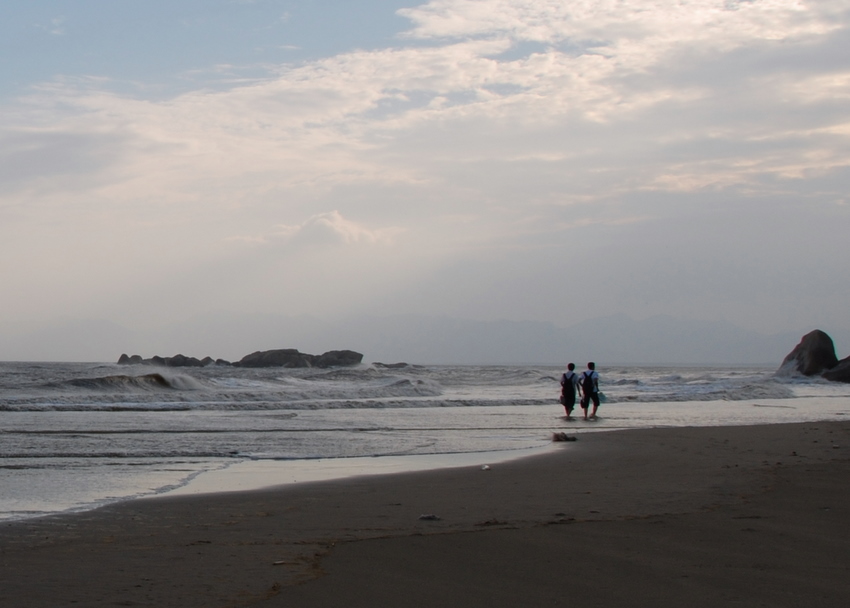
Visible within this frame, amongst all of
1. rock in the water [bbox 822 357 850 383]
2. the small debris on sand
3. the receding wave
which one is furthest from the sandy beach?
rock in the water [bbox 822 357 850 383]

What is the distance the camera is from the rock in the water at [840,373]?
4297cm

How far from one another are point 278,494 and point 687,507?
3.73 metres

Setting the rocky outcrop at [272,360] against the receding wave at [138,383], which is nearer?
the receding wave at [138,383]

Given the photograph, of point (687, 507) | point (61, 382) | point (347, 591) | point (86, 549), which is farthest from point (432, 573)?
point (61, 382)

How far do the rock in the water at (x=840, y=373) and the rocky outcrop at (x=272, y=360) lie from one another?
48.9 meters

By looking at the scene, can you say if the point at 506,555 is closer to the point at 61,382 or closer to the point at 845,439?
the point at 845,439

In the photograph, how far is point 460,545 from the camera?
520cm

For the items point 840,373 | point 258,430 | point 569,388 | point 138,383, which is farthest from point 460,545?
point 840,373

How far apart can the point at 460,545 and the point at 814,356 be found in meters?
46.3

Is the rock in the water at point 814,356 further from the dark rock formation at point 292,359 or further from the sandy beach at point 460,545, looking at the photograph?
the dark rock formation at point 292,359

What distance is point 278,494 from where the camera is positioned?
25.1 feet

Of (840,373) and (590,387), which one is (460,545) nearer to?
(590,387)

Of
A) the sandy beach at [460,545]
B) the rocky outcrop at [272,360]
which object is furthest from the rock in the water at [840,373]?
the rocky outcrop at [272,360]

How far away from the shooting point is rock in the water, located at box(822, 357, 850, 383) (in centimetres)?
4297
